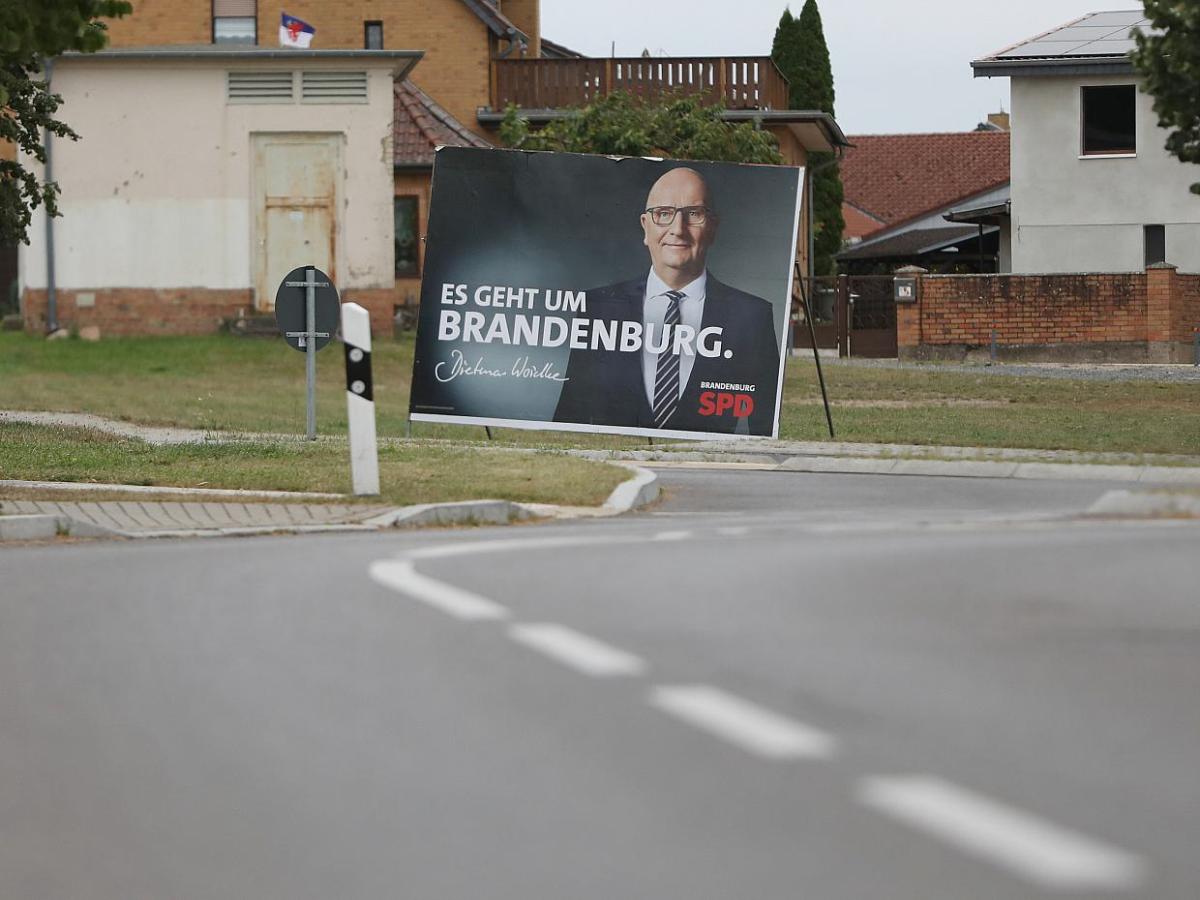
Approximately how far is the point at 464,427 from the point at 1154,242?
2273cm

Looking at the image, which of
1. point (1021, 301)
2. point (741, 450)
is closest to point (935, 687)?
point (741, 450)

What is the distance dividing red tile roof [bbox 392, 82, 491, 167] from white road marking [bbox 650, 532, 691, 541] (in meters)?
30.1

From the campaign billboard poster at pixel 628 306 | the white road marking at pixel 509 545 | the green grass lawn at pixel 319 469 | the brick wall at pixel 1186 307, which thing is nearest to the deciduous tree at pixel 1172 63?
the campaign billboard poster at pixel 628 306

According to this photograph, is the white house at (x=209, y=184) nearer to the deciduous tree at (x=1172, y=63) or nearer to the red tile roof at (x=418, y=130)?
the red tile roof at (x=418, y=130)

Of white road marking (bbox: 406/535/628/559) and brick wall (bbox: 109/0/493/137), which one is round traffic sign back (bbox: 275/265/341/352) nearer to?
white road marking (bbox: 406/535/628/559)

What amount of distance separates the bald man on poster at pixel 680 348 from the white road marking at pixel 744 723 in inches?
592

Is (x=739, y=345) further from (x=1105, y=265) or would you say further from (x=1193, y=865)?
(x=1105, y=265)

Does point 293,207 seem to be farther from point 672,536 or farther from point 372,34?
point 672,536

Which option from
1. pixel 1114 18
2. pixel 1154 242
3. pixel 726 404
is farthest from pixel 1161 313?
pixel 726 404

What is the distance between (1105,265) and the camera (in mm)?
44250

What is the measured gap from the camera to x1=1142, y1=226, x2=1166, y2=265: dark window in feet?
145

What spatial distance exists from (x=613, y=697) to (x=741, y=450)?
1504cm

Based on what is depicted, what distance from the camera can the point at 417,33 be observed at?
4769 cm

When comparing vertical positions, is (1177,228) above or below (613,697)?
above
